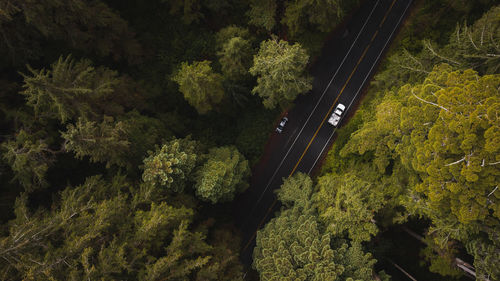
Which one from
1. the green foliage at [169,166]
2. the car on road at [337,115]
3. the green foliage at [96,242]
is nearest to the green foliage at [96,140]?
the green foliage at [169,166]

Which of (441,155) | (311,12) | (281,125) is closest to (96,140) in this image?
(281,125)

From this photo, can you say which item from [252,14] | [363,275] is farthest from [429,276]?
[252,14]

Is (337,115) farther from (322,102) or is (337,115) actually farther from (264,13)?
(264,13)

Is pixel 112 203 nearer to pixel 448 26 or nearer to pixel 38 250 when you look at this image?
pixel 38 250

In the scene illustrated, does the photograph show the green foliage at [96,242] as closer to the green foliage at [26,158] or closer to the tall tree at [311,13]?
the green foliage at [26,158]

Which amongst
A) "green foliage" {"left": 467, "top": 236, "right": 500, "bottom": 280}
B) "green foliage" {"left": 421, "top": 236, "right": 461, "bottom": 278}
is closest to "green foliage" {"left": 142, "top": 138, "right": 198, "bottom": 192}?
"green foliage" {"left": 421, "top": 236, "right": 461, "bottom": 278}

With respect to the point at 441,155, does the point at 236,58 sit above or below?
above
